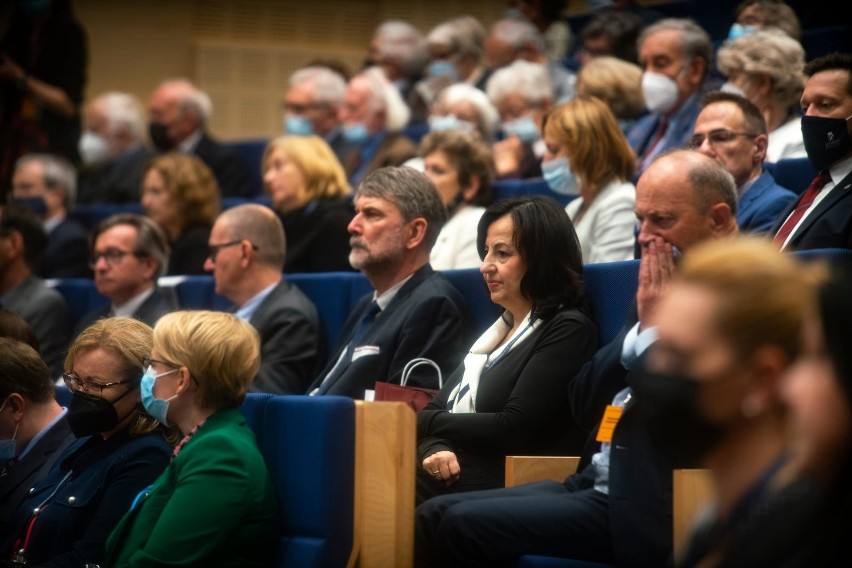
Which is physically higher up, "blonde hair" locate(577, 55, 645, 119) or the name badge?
"blonde hair" locate(577, 55, 645, 119)

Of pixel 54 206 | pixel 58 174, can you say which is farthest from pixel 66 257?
pixel 58 174

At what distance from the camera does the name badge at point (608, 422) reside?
2.18m

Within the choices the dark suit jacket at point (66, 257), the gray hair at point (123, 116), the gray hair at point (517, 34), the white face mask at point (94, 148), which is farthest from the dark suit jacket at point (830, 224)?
the white face mask at point (94, 148)

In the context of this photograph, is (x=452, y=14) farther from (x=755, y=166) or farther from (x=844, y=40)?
(x=755, y=166)

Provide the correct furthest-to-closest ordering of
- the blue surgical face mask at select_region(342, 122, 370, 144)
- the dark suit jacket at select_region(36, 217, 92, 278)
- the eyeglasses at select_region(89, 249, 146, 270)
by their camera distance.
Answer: the blue surgical face mask at select_region(342, 122, 370, 144)
the dark suit jacket at select_region(36, 217, 92, 278)
the eyeglasses at select_region(89, 249, 146, 270)

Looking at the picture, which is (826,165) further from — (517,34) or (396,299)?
(517,34)

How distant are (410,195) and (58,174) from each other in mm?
2711

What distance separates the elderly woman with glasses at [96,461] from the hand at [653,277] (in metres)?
1.01

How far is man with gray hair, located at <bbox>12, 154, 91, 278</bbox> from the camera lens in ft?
16.2

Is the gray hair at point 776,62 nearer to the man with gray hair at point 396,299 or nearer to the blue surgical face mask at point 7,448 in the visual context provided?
the man with gray hair at point 396,299

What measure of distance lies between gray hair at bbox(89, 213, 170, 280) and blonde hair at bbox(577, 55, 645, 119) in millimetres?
1505

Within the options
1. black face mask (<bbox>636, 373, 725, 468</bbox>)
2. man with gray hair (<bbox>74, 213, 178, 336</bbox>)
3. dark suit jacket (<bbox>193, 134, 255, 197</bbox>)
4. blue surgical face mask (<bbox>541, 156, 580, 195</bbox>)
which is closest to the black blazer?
blue surgical face mask (<bbox>541, 156, 580, 195</bbox>)

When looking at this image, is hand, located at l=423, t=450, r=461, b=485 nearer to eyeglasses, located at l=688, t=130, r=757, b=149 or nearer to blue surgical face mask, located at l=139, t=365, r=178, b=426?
blue surgical face mask, located at l=139, t=365, r=178, b=426

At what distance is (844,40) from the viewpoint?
427 centimetres
